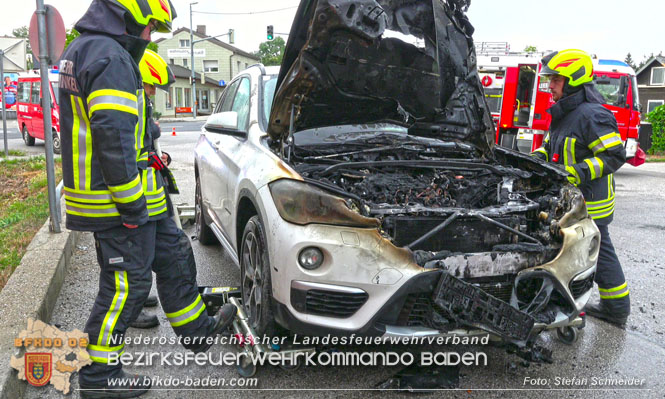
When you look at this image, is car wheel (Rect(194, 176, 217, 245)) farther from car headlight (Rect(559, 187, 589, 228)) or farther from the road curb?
car headlight (Rect(559, 187, 589, 228))

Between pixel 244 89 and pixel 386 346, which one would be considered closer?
pixel 386 346

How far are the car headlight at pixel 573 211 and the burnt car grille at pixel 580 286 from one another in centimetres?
34

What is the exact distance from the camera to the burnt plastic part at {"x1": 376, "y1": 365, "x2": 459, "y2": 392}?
2.94 meters

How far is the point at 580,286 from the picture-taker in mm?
3143

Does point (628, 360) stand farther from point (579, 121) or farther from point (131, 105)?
point (131, 105)

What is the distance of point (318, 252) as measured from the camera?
2.67m

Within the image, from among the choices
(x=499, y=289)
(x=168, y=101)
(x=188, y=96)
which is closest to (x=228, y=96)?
(x=499, y=289)

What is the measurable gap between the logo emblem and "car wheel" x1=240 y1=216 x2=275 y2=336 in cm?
112

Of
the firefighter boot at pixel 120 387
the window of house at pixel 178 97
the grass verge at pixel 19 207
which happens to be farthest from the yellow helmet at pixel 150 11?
the window of house at pixel 178 97

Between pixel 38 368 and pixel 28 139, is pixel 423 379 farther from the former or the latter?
pixel 28 139

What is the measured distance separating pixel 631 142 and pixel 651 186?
1450 millimetres

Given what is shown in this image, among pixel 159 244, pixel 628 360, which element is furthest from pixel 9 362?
pixel 628 360

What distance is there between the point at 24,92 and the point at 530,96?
15826 millimetres

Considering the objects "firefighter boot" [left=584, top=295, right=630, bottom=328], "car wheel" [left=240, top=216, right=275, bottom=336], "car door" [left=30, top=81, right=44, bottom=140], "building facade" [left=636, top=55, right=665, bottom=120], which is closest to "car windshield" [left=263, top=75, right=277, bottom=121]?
"car wheel" [left=240, top=216, right=275, bottom=336]
